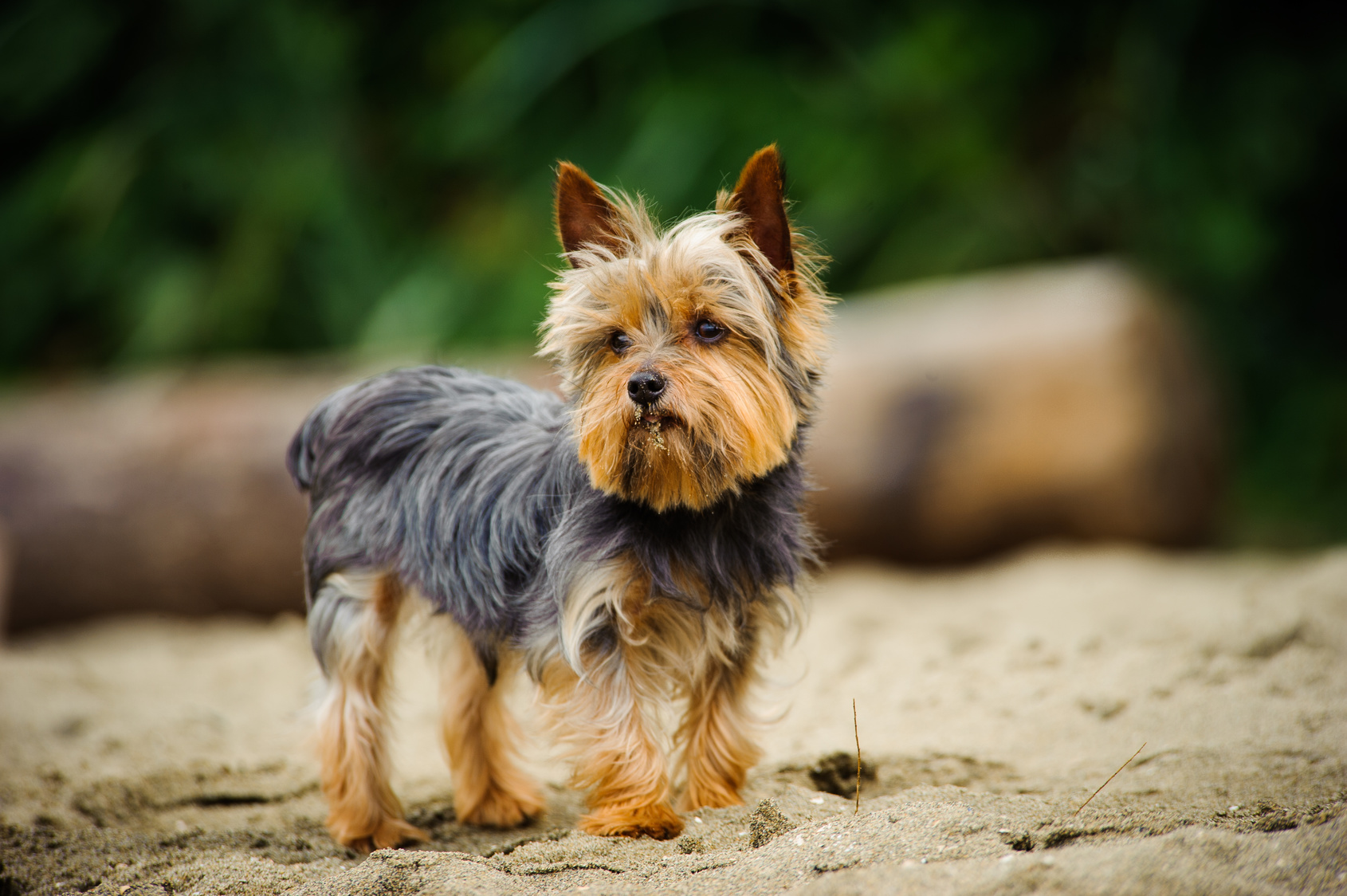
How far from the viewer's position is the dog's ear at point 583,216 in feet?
11.4

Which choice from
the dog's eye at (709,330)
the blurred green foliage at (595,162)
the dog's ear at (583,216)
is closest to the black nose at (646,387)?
the dog's eye at (709,330)

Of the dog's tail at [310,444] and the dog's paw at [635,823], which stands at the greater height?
the dog's tail at [310,444]

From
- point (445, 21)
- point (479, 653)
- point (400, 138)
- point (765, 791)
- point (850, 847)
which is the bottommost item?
point (765, 791)

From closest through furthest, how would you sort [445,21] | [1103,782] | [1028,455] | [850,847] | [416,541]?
[850,847] < [1103,782] < [416,541] < [1028,455] < [445,21]

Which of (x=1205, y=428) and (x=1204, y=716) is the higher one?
(x=1205, y=428)

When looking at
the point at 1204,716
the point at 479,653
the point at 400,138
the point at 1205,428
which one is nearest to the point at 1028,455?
the point at 1205,428

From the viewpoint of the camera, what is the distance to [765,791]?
370 centimetres

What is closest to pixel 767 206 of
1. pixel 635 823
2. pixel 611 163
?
pixel 635 823

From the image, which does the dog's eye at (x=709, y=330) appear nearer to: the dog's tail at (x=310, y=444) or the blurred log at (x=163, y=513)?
the dog's tail at (x=310, y=444)

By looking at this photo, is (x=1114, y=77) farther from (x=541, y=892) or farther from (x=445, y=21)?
(x=541, y=892)

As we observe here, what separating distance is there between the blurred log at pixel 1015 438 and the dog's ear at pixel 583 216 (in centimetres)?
348

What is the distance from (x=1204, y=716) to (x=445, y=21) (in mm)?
9321

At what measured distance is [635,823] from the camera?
327 centimetres

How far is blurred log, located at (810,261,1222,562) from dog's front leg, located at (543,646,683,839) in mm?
3645
